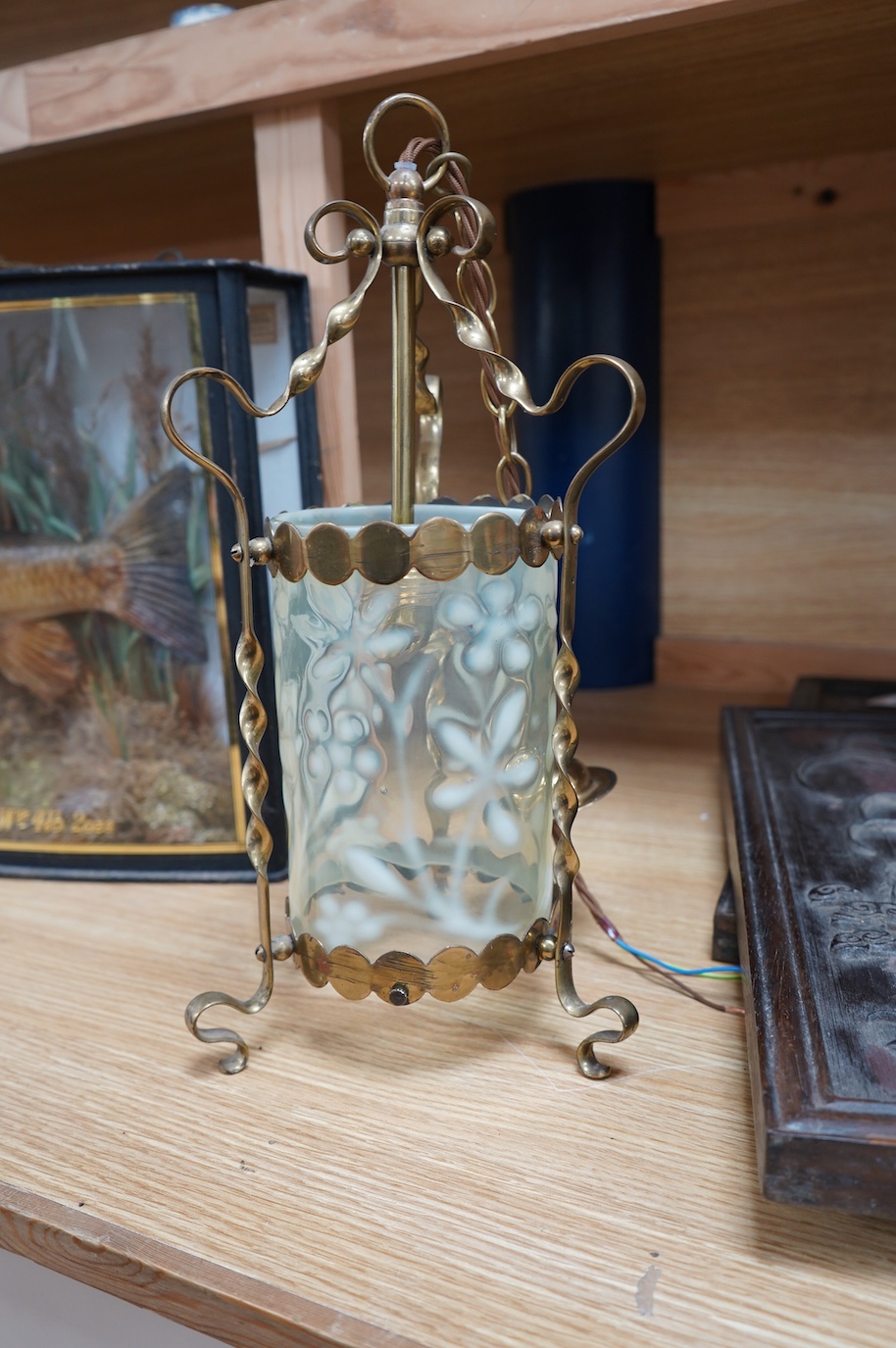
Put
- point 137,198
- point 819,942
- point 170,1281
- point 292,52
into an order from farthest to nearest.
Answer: point 137,198
point 292,52
point 819,942
point 170,1281

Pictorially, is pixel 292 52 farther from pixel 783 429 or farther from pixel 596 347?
pixel 783 429

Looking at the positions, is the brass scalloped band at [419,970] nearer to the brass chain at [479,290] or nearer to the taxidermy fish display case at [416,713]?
the taxidermy fish display case at [416,713]

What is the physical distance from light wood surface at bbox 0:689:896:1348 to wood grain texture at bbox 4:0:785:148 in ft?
1.53

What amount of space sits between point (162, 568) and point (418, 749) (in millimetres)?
242

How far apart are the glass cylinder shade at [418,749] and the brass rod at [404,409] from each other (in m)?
0.05

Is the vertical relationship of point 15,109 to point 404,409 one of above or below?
above

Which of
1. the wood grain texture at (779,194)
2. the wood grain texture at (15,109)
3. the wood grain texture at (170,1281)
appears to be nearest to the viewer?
the wood grain texture at (170,1281)

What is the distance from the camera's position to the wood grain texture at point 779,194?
881 mm

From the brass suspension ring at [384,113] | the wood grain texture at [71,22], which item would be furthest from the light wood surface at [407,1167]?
the wood grain texture at [71,22]

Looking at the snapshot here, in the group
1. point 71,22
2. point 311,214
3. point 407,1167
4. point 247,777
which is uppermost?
point 71,22

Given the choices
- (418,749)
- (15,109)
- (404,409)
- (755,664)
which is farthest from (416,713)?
(755,664)

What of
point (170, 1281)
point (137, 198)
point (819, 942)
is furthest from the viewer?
point (137, 198)

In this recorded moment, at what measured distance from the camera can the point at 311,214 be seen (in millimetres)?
613

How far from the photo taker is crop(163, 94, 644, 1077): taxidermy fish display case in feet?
1.38
